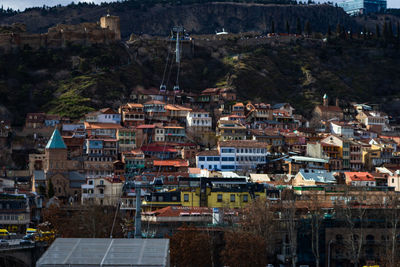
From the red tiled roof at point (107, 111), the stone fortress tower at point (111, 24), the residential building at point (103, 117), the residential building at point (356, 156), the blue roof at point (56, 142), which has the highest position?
the stone fortress tower at point (111, 24)

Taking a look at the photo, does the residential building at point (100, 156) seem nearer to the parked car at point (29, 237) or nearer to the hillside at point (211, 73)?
the hillside at point (211, 73)

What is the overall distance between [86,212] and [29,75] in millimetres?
67552

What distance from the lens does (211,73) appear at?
505 feet

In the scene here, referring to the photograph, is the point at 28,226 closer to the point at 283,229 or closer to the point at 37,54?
the point at 283,229

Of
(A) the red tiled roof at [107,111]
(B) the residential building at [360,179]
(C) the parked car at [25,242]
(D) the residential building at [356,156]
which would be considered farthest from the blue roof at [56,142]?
(D) the residential building at [356,156]

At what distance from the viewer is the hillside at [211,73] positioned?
134 m

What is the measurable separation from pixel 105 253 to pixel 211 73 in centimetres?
11046

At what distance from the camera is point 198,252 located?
6700 cm

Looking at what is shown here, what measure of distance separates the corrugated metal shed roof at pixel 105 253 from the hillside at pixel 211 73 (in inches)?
3123

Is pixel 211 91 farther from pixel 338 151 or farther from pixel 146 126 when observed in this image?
pixel 338 151

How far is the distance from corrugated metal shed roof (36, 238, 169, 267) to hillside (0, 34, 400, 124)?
79323mm

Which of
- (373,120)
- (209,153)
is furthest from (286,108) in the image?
(209,153)

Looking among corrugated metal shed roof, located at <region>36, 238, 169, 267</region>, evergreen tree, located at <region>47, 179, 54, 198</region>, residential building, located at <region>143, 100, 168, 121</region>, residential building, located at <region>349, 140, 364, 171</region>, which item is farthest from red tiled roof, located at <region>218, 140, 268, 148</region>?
corrugated metal shed roof, located at <region>36, 238, 169, 267</region>

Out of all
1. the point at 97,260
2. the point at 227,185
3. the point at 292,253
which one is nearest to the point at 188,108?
the point at 227,185
